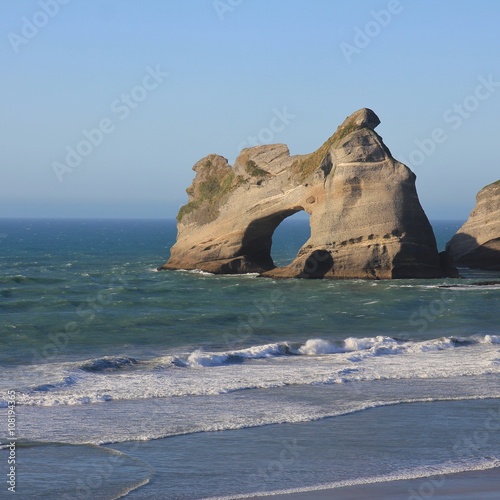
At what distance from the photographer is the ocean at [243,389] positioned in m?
13.9

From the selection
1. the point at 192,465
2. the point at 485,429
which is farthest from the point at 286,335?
the point at 192,465

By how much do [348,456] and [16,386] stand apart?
8.20 m

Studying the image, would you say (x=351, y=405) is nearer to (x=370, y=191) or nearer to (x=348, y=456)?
(x=348, y=456)

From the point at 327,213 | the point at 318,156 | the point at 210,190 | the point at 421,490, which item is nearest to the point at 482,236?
the point at 318,156

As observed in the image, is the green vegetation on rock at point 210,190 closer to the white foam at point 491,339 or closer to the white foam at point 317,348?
the white foam at point 491,339

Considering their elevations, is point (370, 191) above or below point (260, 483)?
above

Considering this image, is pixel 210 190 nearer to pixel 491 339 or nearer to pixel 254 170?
pixel 254 170

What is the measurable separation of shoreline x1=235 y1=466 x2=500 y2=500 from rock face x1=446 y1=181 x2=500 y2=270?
34.2 m

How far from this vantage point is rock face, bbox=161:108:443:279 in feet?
134

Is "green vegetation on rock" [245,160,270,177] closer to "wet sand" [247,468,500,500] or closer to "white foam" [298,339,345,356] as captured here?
"white foam" [298,339,345,356]

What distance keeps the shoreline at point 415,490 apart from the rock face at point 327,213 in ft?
89.6

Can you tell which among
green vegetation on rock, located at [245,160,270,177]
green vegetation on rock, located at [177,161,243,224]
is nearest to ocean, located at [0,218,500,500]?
green vegetation on rock, located at [245,160,270,177]

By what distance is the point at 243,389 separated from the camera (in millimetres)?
19875

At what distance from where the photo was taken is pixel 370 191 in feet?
135
